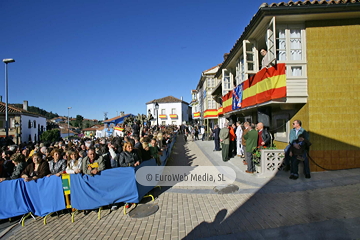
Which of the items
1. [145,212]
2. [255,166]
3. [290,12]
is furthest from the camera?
[255,166]

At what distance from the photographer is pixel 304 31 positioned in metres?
6.83

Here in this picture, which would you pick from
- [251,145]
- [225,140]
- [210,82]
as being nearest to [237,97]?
[225,140]

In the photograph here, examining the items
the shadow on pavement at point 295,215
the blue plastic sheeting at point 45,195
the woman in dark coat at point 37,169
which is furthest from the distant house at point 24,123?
the shadow on pavement at point 295,215

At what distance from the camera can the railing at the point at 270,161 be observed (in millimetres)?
6562

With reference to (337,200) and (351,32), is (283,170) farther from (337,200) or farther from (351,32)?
(351,32)

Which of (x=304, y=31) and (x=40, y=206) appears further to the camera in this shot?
(x=304, y=31)

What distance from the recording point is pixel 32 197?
4.94 metres

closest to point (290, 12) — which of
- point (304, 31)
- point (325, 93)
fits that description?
point (304, 31)

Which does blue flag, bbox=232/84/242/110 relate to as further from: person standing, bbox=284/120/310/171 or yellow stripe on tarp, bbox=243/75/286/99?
person standing, bbox=284/120/310/171

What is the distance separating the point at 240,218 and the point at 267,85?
504 centimetres

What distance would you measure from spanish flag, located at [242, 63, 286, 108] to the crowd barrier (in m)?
5.46

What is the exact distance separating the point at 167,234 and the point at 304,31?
309 inches

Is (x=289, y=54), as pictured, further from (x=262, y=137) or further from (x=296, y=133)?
(x=262, y=137)

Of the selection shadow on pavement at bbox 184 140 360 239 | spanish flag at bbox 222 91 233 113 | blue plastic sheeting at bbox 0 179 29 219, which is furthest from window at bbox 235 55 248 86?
blue plastic sheeting at bbox 0 179 29 219
